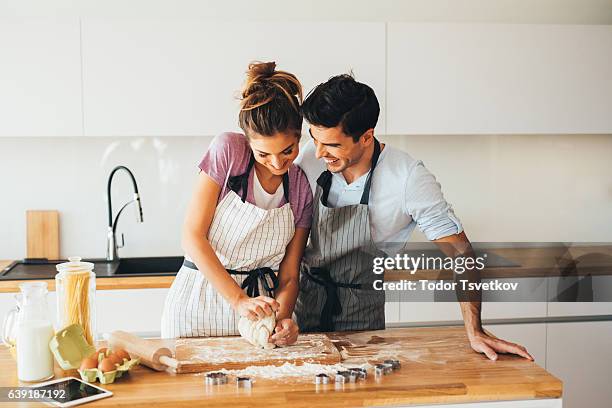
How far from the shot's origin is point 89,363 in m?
1.66

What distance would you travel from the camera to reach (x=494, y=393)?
5.35 feet

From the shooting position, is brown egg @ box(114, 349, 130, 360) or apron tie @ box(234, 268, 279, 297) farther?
apron tie @ box(234, 268, 279, 297)

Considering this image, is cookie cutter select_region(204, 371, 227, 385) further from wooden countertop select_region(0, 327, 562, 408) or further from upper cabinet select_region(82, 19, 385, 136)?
upper cabinet select_region(82, 19, 385, 136)

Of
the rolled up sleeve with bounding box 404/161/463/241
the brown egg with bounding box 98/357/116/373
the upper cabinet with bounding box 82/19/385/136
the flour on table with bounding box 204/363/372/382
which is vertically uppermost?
the upper cabinet with bounding box 82/19/385/136

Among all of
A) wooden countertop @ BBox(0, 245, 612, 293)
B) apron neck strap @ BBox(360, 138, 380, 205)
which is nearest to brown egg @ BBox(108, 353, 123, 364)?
apron neck strap @ BBox(360, 138, 380, 205)

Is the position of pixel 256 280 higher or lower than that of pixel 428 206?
lower

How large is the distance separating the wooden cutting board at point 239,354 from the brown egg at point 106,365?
0.49ft

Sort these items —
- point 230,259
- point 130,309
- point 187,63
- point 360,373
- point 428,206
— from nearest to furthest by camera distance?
point 360,373, point 428,206, point 230,259, point 130,309, point 187,63

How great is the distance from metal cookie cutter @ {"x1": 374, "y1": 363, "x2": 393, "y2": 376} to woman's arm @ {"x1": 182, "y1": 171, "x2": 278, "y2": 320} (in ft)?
1.42

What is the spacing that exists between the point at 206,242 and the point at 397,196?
564 millimetres

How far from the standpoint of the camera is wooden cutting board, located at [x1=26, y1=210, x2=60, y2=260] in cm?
342

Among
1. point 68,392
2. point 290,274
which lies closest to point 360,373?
point 290,274

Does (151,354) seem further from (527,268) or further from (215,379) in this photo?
(527,268)

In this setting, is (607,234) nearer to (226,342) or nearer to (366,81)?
(366,81)
